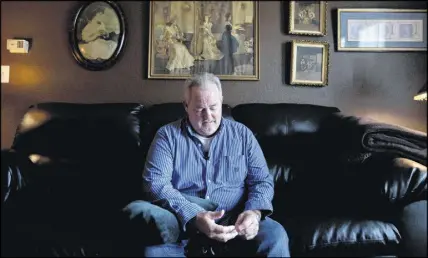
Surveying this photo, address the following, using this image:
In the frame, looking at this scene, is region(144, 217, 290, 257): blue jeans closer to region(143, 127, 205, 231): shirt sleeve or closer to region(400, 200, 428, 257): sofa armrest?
region(143, 127, 205, 231): shirt sleeve

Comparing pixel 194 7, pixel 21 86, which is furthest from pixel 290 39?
pixel 21 86

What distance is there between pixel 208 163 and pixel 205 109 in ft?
0.71

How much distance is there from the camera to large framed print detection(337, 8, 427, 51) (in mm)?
2402

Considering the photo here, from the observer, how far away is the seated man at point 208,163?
4.73 ft

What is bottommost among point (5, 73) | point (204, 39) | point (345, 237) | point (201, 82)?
point (345, 237)

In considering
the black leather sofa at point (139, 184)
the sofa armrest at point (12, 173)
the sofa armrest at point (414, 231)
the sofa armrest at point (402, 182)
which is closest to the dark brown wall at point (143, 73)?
the black leather sofa at point (139, 184)

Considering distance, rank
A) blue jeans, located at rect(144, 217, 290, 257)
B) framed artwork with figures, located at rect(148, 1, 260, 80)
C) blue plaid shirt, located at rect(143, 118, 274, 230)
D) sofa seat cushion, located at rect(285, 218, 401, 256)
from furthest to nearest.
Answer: framed artwork with figures, located at rect(148, 1, 260, 80) → blue plaid shirt, located at rect(143, 118, 274, 230) → sofa seat cushion, located at rect(285, 218, 401, 256) → blue jeans, located at rect(144, 217, 290, 257)

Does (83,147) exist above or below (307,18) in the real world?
below

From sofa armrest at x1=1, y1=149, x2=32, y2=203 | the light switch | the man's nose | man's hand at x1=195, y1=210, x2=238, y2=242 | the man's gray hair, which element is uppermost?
the light switch

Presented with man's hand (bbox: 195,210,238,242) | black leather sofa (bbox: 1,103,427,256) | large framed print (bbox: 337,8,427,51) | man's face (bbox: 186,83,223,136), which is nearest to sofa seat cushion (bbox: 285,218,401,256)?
black leather sofa (bbox: 1,103,427,256)

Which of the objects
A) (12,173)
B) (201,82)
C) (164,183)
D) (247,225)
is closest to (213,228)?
(247,225)

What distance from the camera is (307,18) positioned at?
2395mm

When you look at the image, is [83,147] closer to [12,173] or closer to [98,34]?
[12,173]

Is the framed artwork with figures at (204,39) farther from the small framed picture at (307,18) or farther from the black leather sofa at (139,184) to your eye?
the black leather sofa at (139,184)
